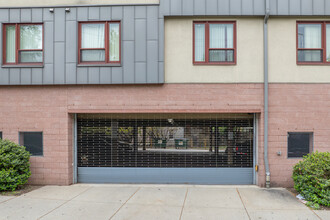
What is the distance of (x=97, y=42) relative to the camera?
7727 mm

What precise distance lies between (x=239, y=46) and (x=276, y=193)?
4417 mm

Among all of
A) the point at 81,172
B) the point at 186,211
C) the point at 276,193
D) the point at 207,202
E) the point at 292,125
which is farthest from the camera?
the point at 81,172

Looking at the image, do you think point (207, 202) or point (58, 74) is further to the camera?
point (58, 74)

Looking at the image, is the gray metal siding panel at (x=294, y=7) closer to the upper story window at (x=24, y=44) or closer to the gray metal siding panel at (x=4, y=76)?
the upper story window at (x=24, y=44)

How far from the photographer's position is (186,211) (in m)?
5.68

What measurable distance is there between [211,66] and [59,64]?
468cm

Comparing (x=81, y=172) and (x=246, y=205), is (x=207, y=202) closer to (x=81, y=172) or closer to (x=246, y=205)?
(x=246, y=205)

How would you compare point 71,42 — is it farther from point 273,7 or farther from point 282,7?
point 282,7

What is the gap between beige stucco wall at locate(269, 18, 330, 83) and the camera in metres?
7.42

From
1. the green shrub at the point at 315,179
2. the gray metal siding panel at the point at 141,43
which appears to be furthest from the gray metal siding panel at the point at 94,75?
the green shrub at the point at 315,179

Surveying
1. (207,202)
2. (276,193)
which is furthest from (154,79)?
(276,193)

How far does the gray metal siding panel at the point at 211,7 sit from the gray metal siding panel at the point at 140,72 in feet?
8.27

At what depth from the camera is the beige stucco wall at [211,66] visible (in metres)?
7.53

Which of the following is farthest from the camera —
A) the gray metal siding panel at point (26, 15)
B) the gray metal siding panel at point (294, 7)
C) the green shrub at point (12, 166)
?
the gray metal siding panel at point (26, 15)
